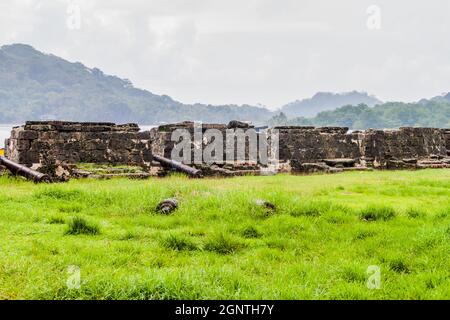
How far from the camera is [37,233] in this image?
21.3ft

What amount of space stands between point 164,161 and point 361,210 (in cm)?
826

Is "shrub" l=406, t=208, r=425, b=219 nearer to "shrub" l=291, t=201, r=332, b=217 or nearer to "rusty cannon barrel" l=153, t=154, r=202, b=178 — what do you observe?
"shrub" l=291, t=201, r=332, b=217

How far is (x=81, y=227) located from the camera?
6.77 m

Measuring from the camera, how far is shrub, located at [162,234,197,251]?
614cm

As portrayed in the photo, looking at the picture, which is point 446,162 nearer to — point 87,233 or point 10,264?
point 87,233

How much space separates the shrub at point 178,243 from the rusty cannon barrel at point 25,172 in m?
6.51

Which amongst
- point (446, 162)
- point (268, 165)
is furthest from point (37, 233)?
point (446, 162)

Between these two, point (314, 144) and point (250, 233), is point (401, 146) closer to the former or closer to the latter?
point (314, 144)

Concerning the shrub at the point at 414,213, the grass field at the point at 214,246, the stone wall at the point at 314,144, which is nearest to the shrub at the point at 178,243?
the grass field at the point at 214,246

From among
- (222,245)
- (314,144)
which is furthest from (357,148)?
(222,245)

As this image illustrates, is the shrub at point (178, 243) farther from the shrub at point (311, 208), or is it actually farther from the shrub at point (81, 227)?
the shrub at point (311, 208)

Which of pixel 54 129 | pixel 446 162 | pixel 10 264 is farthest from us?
pixel 446 162

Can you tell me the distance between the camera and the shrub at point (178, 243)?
6137 millimetres

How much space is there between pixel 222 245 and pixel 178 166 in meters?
8.58
